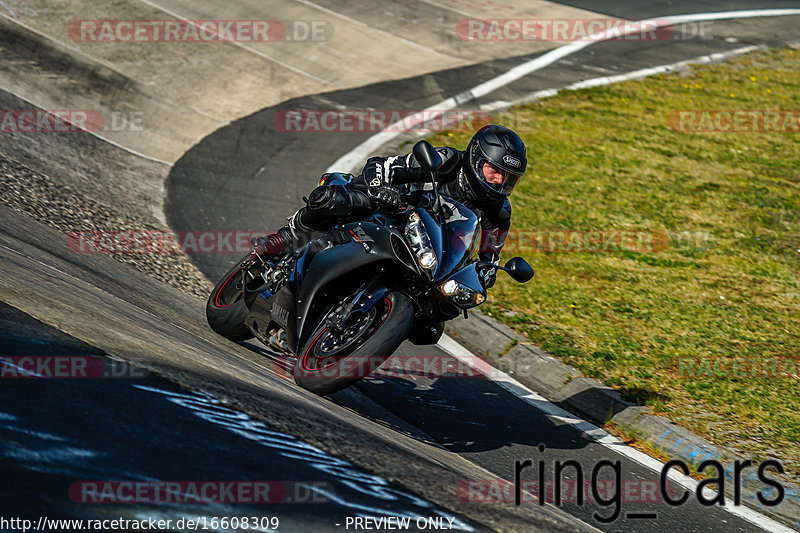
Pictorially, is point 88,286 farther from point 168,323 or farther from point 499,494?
point 499,494

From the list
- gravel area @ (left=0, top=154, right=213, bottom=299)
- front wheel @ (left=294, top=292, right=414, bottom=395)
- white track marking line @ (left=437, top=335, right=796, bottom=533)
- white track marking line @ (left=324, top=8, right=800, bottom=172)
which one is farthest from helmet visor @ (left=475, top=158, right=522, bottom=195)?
white track marking line @ (left=324, top=8, right=800, bottom=172)

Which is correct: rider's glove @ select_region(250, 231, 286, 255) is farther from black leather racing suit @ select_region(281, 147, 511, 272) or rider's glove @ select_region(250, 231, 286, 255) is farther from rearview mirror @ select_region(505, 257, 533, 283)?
rearview mirror @ select_region(505, 257, 533, 283)

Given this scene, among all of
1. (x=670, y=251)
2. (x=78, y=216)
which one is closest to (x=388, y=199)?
(x=78, y=216)

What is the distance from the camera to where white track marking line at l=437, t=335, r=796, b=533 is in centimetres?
585

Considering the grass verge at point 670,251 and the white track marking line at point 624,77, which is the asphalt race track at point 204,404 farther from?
the white track marking line at point 624,77

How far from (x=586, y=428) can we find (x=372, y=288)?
92.9 inches

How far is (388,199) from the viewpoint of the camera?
6.30m

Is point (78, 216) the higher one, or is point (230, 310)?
point (78, 216)

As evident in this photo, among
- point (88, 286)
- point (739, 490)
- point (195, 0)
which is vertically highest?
point (195, 0)

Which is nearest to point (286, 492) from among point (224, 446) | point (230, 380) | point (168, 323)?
point (224, 446)

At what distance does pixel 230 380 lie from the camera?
206 inches

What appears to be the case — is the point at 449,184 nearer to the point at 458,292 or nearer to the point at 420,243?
the point at 420,243

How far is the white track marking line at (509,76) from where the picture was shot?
13068mm

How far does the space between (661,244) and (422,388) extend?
5181mm
